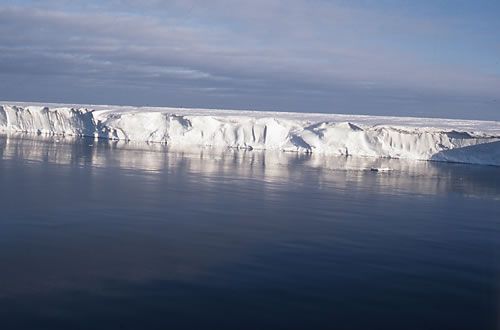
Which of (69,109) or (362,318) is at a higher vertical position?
(69,109)

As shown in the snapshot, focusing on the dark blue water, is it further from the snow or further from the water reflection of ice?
the snow

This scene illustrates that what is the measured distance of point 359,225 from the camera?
10742 millimetres

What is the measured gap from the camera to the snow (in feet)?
96.2

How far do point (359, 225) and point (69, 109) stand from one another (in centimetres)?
3260

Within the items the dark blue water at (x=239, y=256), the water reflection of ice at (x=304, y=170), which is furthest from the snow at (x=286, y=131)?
the dark blue water at (x=239, y=256)

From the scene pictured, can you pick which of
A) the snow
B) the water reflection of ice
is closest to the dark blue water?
the water reflection of ice

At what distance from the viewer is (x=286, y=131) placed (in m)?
34.7

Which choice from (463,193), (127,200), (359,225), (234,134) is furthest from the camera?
(234,134)

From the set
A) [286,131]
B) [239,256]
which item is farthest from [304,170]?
[239,256]

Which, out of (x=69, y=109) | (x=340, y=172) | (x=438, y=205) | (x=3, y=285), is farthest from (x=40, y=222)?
(x=69, y=109)

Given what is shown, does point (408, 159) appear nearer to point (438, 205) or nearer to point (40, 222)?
point (438, 205)

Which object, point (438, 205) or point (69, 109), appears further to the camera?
point (69, 109)

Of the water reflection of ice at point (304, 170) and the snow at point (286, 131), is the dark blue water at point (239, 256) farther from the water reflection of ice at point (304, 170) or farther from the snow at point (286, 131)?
the snow at point (286, 131)

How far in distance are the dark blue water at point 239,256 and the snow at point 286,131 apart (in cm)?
1364
